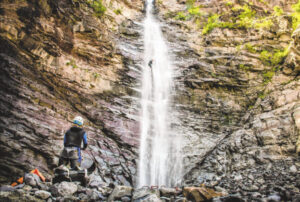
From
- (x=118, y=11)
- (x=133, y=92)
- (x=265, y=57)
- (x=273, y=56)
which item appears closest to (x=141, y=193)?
(x=133, y=92)

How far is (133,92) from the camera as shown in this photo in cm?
1280

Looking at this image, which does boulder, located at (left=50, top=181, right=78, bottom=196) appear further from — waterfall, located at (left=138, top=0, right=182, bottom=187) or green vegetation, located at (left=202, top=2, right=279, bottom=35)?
green vegetation, located at (left=202, top=2, right=279, bottom=35)

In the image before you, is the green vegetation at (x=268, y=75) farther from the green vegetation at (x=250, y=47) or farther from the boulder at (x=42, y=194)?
the boulder at (x=42, y=194)

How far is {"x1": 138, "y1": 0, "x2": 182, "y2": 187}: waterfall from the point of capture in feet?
33.2

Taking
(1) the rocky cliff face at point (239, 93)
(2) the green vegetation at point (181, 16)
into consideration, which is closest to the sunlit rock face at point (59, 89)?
(1) the rocky cliff face at point (239, 93)

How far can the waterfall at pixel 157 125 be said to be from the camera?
398 inches

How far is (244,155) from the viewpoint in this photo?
9.32 metres

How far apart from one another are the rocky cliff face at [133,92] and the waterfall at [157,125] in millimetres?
500

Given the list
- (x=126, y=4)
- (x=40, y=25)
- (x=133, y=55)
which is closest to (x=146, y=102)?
(x=133, y=55)

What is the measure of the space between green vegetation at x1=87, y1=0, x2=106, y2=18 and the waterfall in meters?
3.78

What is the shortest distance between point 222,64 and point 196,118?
4482mm

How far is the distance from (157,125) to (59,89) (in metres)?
5.37

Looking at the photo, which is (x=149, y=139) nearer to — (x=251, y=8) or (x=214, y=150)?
(x=214, y=150)

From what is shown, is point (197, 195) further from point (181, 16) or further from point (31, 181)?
point (181, 16)
